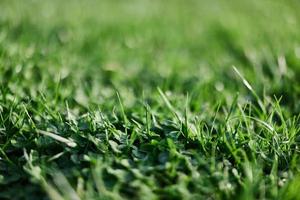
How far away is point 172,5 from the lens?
14.6ft

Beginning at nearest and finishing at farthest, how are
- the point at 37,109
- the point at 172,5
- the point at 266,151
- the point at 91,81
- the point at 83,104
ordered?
the point at 266,151, the point at 37,109, the point at 83,104, the point at 91,81, the point at 172,5

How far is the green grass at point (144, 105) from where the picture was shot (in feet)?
4.84

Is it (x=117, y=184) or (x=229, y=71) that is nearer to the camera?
(x=117, y=184)

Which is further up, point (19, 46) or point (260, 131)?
point (19, 46)

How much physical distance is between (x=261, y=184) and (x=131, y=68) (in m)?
1.40

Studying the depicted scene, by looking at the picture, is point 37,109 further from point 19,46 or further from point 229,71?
point 229,71

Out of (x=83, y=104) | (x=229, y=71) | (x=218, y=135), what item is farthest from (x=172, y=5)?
(x=218, y=135)

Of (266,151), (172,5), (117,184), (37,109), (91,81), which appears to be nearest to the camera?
(117,184)

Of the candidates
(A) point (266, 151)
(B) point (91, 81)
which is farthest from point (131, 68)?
(A) point (266, 151)

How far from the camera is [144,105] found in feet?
5.90

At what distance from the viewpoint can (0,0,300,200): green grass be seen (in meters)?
1.48

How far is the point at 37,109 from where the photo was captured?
1868 millimetres

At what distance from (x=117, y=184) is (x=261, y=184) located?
50 cm

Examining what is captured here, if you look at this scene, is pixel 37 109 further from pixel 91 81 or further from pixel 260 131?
pixel 260 131
